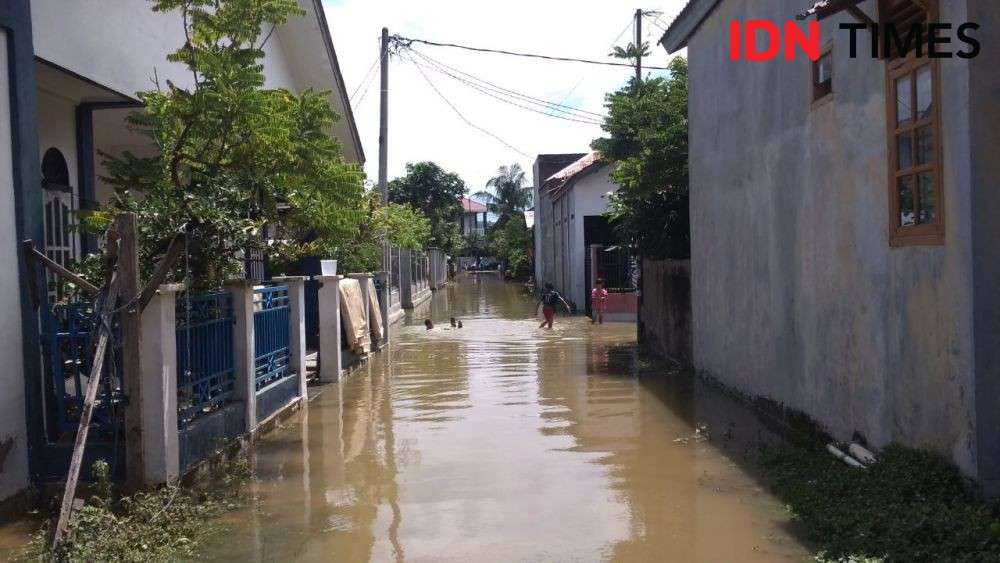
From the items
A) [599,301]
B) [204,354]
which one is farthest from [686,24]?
[599,301]

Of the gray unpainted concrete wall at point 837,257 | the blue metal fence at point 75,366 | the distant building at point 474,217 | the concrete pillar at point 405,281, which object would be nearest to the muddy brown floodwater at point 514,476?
the gray unpainted concrete wall at point 837,257

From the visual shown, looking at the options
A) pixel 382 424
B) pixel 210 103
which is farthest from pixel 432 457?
pixel 210 103

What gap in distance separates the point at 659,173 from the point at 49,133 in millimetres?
9855

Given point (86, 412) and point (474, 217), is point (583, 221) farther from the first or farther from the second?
point (474, 217)

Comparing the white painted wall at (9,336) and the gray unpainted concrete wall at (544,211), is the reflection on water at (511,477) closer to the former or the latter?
the white painted wall at (9,336)

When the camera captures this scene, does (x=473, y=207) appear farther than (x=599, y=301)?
Yes

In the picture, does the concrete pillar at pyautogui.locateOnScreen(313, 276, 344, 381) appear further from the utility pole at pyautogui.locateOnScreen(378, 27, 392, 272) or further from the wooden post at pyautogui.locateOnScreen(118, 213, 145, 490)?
the utility pole at pyautogui.locateOnScreen(378, 27, 392, 272)

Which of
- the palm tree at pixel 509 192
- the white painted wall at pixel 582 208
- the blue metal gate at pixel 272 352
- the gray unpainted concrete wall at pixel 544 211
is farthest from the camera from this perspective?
the palm tree at pixel 509 192

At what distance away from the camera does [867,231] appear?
7.22m

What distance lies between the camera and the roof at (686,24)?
40.6ft

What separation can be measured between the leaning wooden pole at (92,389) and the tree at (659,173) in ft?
35.5

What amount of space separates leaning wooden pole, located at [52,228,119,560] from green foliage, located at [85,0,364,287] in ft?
2.71

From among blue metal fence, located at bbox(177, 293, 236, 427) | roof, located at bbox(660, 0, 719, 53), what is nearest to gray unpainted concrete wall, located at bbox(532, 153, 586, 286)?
roof, located at bbox(660, 0, 719, 53)

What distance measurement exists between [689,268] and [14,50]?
33.6ft
